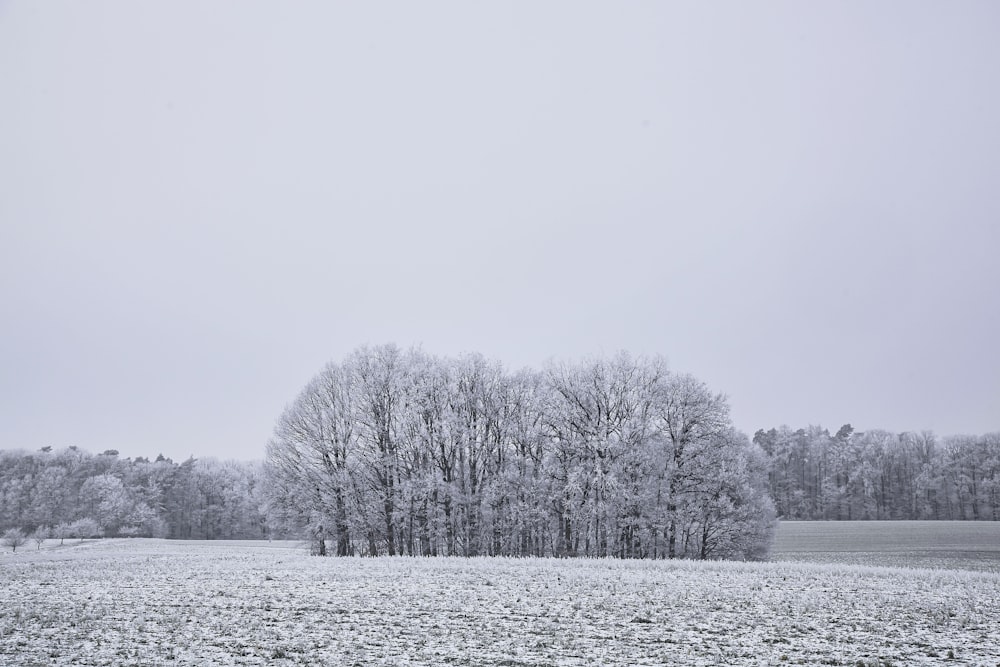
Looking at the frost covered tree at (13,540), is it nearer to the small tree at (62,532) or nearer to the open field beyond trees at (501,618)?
the small tree at (62,532)

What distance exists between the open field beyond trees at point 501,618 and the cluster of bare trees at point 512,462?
1862 centimetres

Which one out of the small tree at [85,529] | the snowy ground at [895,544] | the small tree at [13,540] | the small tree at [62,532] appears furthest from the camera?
the small tree at [85,529]

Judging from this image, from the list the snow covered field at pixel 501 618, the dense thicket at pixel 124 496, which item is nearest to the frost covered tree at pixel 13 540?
the dense thicket at pixel 124 496

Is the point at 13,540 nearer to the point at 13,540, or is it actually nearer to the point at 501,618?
the point at 13,540

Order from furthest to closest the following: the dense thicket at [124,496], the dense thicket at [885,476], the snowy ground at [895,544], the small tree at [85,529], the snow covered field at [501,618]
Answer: the dense thicket at [885,476], the dense thicket at [124,496], the small tree at [85,529], the snowy ground at [895,544], the snow covered field at [501,618]

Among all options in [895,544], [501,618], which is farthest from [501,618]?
[895,544]

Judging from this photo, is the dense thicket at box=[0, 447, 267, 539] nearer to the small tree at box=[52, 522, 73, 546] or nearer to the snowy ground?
the small tree at box=[52, 522, 73, 546]

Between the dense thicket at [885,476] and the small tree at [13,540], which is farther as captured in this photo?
the dense thicket at [885,476]

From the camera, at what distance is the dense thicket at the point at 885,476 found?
345 ft

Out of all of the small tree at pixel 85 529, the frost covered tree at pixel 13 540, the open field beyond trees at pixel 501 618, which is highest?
the open field beyond trees at pixel 501 618

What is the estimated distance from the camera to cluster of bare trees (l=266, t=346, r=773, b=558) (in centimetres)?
4641

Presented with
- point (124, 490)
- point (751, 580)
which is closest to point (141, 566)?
point (751, 580)

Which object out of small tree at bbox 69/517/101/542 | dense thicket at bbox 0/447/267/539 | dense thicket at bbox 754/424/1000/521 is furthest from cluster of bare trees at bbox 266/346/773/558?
dense thicket at bbox 754/424/1000/521

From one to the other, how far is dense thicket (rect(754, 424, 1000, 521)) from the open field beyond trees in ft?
294
